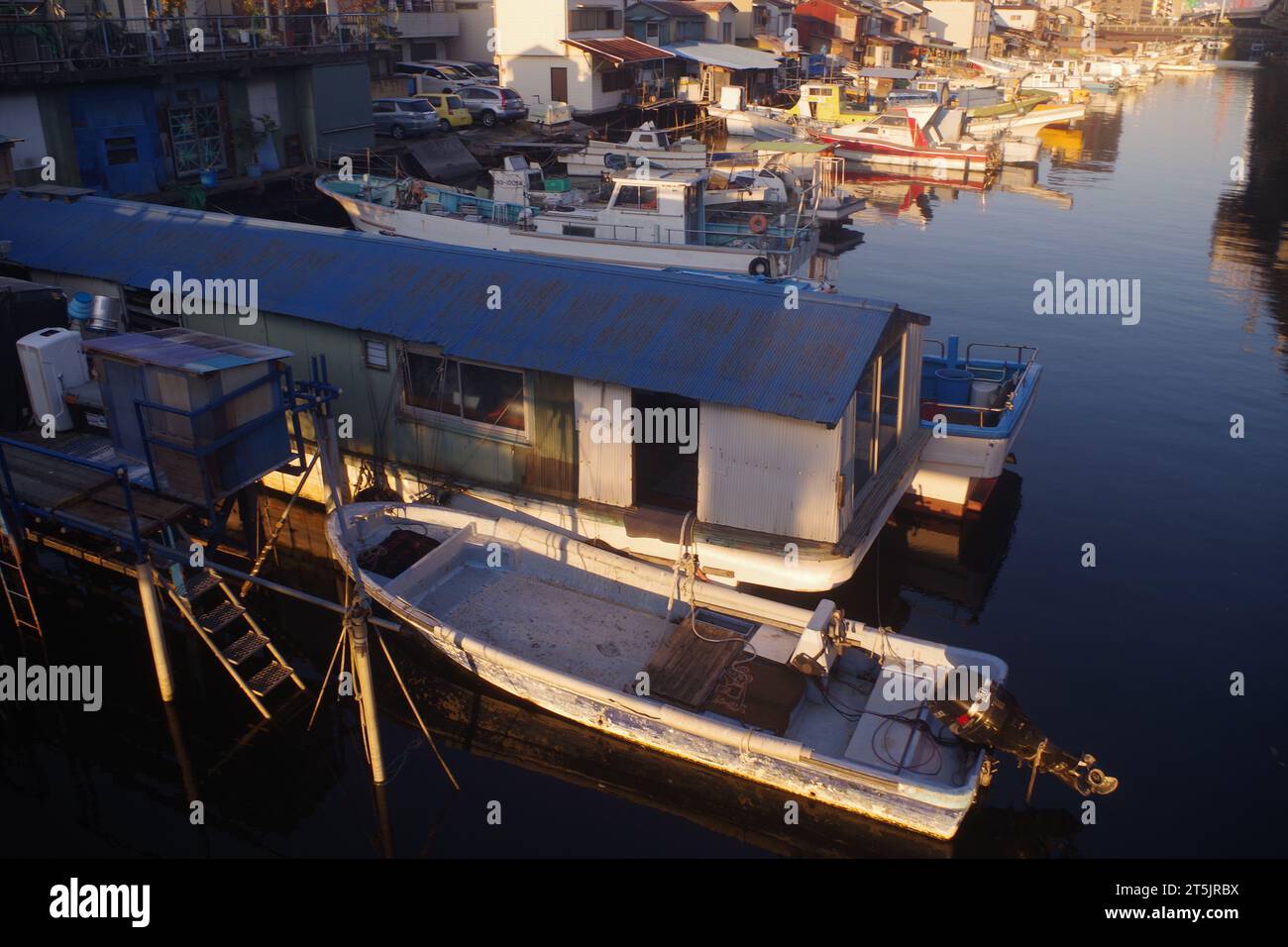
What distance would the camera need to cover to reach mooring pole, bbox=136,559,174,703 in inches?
475

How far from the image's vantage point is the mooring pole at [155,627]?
475 inches

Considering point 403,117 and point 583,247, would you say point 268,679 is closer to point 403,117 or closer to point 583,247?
point 583,247

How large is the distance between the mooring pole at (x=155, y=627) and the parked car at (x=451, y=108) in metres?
40.1

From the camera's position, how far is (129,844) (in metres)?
11.0

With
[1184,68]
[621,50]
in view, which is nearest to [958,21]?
[1184,68]

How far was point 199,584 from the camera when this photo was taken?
43.0ft

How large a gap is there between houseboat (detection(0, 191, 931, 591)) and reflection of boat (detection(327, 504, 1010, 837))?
0.72m

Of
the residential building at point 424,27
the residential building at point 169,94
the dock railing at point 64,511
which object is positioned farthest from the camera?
the residential building at point 424,27

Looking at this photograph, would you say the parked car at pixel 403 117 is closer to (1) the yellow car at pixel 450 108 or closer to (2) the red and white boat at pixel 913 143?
(1) the yellow car at pixel 450 108

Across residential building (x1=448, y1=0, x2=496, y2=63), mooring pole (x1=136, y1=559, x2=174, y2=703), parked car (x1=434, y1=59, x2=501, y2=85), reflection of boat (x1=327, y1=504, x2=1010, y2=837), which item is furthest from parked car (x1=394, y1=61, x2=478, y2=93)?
mooring pole (x1=136, y1=559, x2=174, y2=703)

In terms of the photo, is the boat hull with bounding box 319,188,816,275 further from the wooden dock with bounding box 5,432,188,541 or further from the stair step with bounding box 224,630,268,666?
the stair step with bounding box 224,630,268,666

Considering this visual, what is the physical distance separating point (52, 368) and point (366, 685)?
8.13 metres

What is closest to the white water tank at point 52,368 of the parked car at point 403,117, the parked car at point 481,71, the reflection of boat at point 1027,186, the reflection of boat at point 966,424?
the reflection of boat at point 966,424
